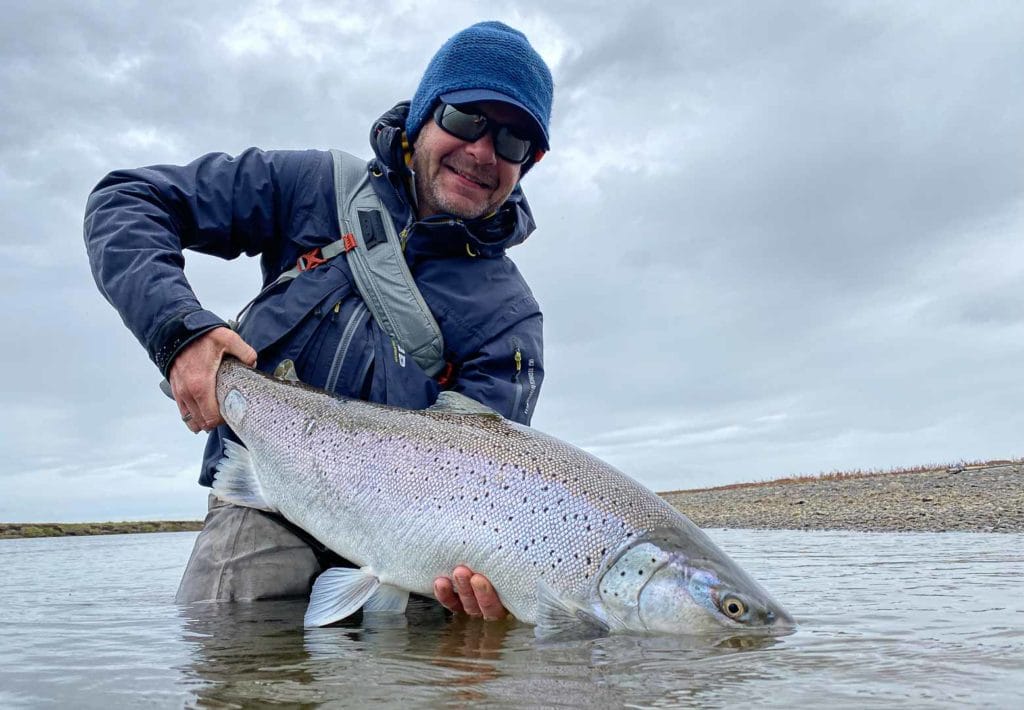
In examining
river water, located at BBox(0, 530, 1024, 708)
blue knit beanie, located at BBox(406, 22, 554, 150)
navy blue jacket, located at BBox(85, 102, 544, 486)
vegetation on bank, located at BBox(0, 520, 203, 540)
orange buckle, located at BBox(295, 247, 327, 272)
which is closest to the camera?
river water, located at BBox(0, 530, 1024, 708)

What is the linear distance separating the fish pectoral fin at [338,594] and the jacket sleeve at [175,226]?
4.18 feet

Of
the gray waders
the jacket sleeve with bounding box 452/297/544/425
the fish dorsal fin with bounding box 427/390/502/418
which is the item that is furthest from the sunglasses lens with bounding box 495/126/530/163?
the gray waders

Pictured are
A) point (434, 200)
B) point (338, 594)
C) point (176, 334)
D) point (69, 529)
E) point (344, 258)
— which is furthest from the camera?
point (69, 529)

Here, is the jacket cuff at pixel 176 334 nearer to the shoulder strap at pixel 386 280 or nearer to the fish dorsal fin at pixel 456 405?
the shoulder strap at pixel 386 280

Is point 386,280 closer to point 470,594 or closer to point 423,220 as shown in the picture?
point 423,220

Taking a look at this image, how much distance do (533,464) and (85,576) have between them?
6879 millimetres

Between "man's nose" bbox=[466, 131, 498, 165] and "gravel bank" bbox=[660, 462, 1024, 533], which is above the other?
"man's nose" bbox=[466, 131, 498, 165]

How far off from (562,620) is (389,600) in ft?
3.32

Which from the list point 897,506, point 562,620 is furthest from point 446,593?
point 897,506

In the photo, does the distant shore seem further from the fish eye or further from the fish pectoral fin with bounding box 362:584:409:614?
the fish pectoral fin with bounding box 362:584:409:614

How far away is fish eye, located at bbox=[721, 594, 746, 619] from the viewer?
3.31 meters

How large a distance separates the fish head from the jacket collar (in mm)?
2206

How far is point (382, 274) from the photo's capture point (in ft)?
15.4

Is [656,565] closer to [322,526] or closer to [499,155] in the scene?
[322,526]
